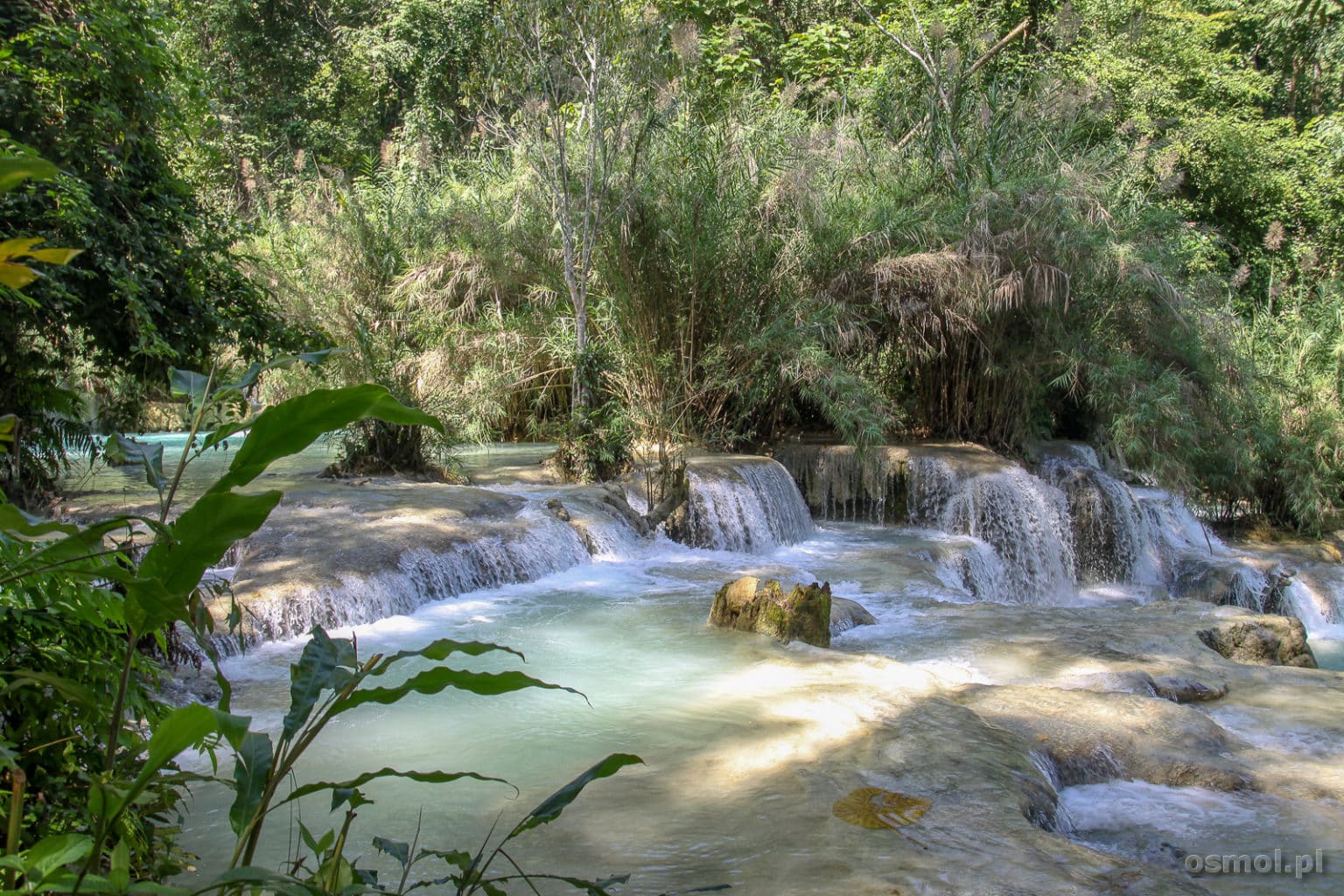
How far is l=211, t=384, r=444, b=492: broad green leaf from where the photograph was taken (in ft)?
4.11

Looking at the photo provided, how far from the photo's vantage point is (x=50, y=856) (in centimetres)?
125

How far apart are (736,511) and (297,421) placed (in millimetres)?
8239

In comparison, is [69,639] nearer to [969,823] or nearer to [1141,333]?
[969,823]

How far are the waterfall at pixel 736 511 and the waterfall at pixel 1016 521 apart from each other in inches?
63.2

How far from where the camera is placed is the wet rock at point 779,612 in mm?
5750

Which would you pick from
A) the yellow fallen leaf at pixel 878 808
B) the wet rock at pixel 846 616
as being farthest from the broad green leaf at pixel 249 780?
the wet rock at pixel 846 616

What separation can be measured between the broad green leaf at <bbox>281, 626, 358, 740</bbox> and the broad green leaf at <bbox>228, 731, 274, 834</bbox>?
0.04 meters

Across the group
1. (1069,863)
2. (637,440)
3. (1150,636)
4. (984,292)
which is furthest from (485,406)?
(1069,863)

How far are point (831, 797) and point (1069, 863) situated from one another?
0.79m

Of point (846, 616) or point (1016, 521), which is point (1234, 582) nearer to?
point (1016, 521)

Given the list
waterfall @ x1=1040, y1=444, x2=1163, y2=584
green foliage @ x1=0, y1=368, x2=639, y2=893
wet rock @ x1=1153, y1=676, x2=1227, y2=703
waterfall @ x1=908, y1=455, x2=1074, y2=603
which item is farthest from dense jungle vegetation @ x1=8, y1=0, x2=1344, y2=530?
green foliage @ x1=0, y1=368, x2=639, y2=893

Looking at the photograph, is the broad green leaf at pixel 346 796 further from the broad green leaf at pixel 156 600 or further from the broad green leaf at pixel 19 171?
the broad green leaf at pixel 19 171

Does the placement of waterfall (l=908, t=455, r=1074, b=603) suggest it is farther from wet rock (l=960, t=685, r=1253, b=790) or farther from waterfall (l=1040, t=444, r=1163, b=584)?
wet rock (l=960, t=685, r=1253, b=790)

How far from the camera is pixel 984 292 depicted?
1009 centimetres
